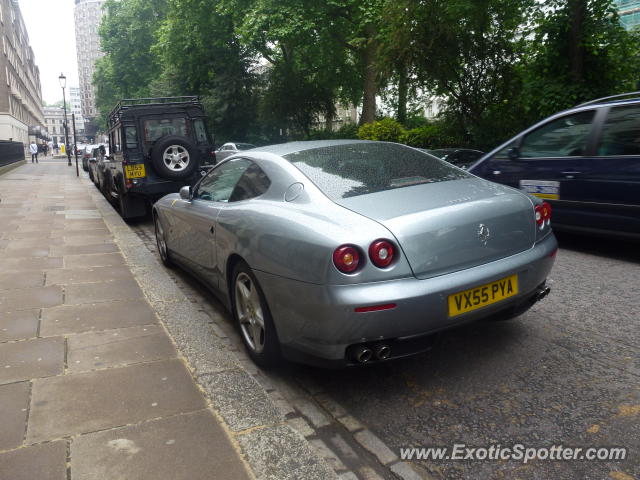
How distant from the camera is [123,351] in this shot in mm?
3719

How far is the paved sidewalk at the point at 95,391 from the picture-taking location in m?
2.41

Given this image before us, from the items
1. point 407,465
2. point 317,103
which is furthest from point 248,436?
point 317,103

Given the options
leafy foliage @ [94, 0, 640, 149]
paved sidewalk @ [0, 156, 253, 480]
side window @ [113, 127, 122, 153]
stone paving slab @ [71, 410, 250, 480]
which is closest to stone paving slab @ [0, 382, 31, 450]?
paved sidewalk @ [0, 156, 253, 480]

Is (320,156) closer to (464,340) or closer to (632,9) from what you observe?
(464,340)

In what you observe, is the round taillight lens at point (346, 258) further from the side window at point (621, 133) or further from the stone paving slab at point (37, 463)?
the side window at point (621, 133)

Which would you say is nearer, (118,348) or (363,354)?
(363,354)

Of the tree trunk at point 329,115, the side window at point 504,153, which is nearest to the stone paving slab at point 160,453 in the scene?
the side window at point 504,153

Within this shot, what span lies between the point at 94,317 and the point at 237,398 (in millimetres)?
2045

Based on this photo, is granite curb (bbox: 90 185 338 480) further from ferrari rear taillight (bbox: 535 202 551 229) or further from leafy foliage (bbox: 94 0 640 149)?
leafy foliage (bbox: 94 0 640 149)

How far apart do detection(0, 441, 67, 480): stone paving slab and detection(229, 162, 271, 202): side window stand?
1.85 meters

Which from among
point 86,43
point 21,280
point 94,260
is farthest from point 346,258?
point 86,43

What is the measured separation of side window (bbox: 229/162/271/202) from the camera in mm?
3600

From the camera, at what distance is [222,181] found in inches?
173

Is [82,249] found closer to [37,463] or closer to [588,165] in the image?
[37,463]
